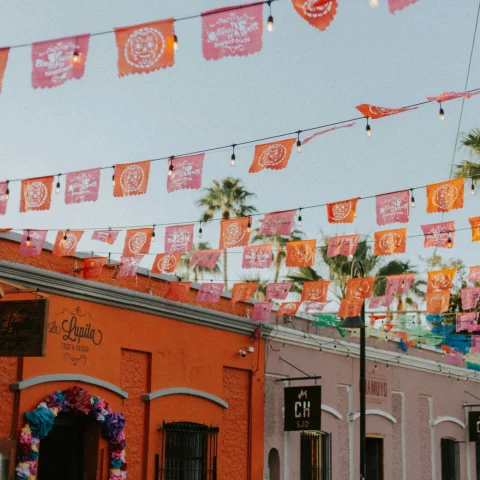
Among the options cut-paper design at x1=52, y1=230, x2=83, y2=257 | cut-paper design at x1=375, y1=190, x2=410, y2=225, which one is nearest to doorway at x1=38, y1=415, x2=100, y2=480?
cut-paper design at x1=52, y1=230, x2=83, y2=257

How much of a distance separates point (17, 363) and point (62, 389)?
1104mm

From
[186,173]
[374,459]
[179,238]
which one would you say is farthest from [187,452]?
[374,459]

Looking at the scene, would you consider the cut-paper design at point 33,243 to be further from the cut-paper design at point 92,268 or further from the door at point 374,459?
the door at point 374,459

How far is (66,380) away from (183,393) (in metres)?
3.21

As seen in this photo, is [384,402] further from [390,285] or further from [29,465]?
[29,465]

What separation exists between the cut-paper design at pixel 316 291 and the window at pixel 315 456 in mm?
3736

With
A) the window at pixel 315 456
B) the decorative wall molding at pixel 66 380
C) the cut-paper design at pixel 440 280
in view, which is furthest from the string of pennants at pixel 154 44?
the window at pixel 315 456

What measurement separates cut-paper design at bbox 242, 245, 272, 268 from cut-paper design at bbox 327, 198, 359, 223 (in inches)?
84.8

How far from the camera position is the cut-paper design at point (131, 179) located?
1383 cm

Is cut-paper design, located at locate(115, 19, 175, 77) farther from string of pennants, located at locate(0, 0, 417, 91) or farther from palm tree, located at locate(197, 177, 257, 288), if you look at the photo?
palm tree, located at locate(197, 177, 257, 288)

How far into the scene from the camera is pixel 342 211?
1611 centimetres

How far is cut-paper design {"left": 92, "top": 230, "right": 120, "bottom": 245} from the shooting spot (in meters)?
16.2

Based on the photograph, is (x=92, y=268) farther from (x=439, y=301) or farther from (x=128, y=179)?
(x=439, y=301)

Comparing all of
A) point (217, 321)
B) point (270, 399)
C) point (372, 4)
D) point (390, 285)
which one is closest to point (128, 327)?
point (217, 321)
